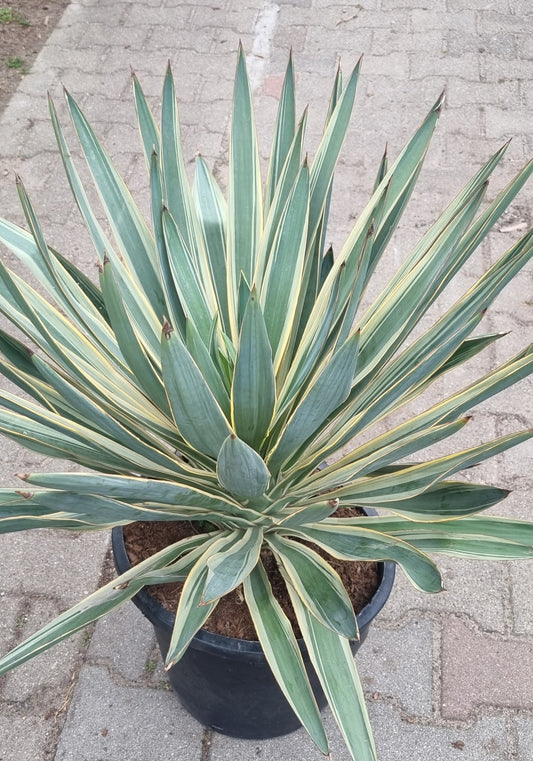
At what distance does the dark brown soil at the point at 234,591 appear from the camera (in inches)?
60.1

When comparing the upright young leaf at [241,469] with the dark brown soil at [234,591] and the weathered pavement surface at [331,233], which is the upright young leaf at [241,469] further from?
the weathered pavement surface at [331,233]

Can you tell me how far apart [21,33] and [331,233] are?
2265 millimetres

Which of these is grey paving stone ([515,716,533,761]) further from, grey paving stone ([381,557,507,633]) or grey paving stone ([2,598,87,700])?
grey paving stone ([2,598,87,700])

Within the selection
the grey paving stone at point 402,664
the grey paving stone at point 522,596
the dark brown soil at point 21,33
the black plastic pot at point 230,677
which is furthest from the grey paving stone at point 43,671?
the dark brown soil at point 21,33

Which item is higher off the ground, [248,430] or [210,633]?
[248,430]

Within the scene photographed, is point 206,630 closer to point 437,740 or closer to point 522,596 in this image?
point 437,740

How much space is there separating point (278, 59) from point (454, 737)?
10.7 feet

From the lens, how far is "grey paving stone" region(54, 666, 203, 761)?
5.93 ft

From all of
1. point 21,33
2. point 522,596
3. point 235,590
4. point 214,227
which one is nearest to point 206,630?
point 235,590

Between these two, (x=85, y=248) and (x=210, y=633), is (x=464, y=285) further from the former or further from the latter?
(x=210, y=633)

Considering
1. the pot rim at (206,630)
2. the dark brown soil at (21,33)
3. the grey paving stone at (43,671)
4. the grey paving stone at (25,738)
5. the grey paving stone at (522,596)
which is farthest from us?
the dark brown soil at (21,33)

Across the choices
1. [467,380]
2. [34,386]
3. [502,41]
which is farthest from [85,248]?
[502,41]

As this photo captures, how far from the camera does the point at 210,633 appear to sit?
57.8 inches

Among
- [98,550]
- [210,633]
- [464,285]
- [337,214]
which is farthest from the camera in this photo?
[337,214]
